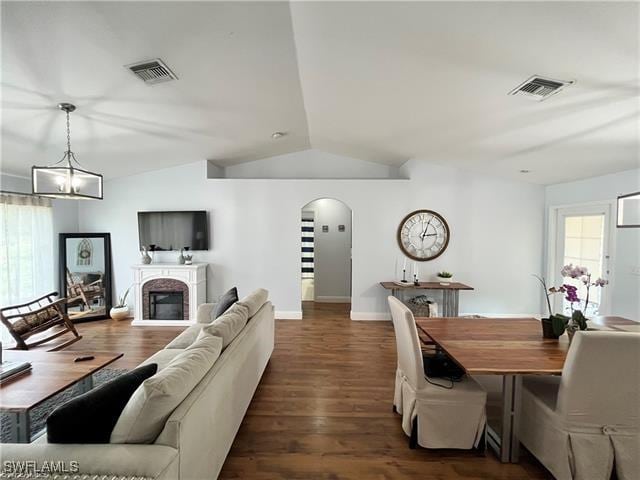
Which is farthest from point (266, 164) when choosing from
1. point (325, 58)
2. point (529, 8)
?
point (529, 8)

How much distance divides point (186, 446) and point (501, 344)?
2054 mm

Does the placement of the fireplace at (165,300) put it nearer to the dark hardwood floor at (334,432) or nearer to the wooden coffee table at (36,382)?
the dark hardwood floor at (334,432)

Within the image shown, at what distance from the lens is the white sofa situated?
3.83 ft

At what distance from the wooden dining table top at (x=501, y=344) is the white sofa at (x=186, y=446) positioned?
55.6 inches

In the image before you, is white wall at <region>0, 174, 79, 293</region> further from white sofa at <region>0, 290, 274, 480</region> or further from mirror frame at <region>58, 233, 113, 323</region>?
white sofa at <region>0, 290, 274, 480</region>

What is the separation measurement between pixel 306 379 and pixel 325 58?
289 cm

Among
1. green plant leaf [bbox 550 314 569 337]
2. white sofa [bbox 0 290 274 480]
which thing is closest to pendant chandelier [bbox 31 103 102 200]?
white sofa [bbox 0 290 274 480]

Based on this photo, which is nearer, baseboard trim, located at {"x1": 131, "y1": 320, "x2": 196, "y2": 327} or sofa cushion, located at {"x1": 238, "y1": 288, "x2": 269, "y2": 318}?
sofa cushion, located at {"x1": 238, "y1": 288, "x2": 269, "y2": 318}

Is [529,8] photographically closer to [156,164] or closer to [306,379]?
[306,379]

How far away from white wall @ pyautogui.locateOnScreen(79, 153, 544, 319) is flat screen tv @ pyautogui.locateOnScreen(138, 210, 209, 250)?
0.17 m

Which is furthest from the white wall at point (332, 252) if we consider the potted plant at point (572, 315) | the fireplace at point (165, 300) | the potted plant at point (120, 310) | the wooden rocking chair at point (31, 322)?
the potted plant at point (572, 315)

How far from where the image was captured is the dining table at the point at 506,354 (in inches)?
72.3

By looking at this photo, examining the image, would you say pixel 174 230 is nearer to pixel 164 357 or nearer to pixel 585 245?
pixel 164 357

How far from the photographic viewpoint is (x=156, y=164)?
5047 mm
